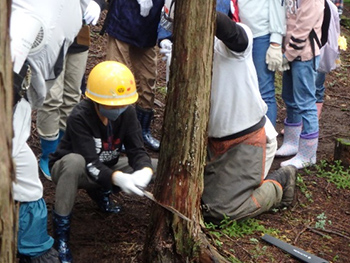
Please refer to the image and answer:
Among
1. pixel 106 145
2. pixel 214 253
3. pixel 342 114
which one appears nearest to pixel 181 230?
pixel 214 253

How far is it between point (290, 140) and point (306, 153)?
1.21ft

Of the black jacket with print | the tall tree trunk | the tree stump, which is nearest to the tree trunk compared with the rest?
the tall tree trunk

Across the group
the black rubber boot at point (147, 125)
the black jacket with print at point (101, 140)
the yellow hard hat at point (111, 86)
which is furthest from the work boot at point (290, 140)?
the yellow hard hat at point (111, 86)

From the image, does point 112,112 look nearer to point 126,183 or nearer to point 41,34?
point 126,183

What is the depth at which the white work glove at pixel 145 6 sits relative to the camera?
5199mm

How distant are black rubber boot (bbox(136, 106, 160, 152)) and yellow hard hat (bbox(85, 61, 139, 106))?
161cm

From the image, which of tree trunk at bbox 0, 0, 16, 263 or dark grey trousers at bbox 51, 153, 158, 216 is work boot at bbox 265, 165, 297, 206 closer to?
dark grey trousers at bbox 51, 153, 158, 216

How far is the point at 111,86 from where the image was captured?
3797 millimetres

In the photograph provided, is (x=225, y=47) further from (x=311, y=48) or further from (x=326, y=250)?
(x=326, y=250)

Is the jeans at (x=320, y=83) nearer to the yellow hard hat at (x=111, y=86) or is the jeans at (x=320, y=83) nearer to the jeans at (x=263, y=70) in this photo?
the jeans at (x=263, y=70)

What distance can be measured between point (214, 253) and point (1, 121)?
219cm

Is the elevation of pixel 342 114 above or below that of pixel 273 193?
below

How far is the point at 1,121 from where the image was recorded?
5.49ft

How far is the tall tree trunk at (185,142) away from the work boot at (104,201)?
2.41ft
